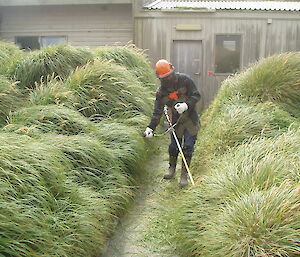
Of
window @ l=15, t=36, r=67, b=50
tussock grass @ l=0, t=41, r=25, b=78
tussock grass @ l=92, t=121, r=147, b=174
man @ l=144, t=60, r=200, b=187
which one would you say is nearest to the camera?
tussock grass @ l=92, t=121, r=147, b=174

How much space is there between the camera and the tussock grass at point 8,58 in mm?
6508

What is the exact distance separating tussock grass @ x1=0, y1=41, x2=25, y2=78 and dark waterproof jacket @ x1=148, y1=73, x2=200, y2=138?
118 inches

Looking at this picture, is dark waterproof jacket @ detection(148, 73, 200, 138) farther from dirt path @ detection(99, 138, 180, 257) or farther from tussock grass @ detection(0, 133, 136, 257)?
tussock grass @ detection(0, 133, 136, 257)

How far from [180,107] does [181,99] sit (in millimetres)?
352

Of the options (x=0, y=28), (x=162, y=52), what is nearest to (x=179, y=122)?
(x=162, y=52)

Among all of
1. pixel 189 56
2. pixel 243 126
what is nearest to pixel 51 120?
pixel 243 126

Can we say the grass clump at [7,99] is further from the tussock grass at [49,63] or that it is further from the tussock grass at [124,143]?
the tussock grass at [124,143]

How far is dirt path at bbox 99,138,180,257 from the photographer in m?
3.53

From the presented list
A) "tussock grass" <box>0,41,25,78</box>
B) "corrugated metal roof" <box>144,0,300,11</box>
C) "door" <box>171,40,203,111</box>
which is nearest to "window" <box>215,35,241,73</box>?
"door" <box>171,40,203,111</box>

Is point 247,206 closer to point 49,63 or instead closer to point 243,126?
point 243,126

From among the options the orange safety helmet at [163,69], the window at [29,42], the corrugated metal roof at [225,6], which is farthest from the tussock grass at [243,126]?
the window at [29,42]

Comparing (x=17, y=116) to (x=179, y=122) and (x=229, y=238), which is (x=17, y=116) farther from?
(x=229, y=238)

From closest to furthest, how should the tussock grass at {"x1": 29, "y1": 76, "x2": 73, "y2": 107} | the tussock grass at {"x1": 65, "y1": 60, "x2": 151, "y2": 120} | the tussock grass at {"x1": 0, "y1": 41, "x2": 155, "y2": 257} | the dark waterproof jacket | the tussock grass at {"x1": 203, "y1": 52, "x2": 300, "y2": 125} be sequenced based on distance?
the tussock grass at {"x1": 0, "y1": 41, "x2": 155, "y2": 257}, the dark waterproof jacket, the tussock grass at {"x1": 29, "y1": 76, "x2": 73, "y2": 107}, the tussock grass at {"x1": 65, "y1": 60, "x2": 151, "y2": 120}, the tussock grass at {"x1": 203, "y1": 52, "x2": 300, "y2": 125}

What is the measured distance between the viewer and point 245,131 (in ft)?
16.9
